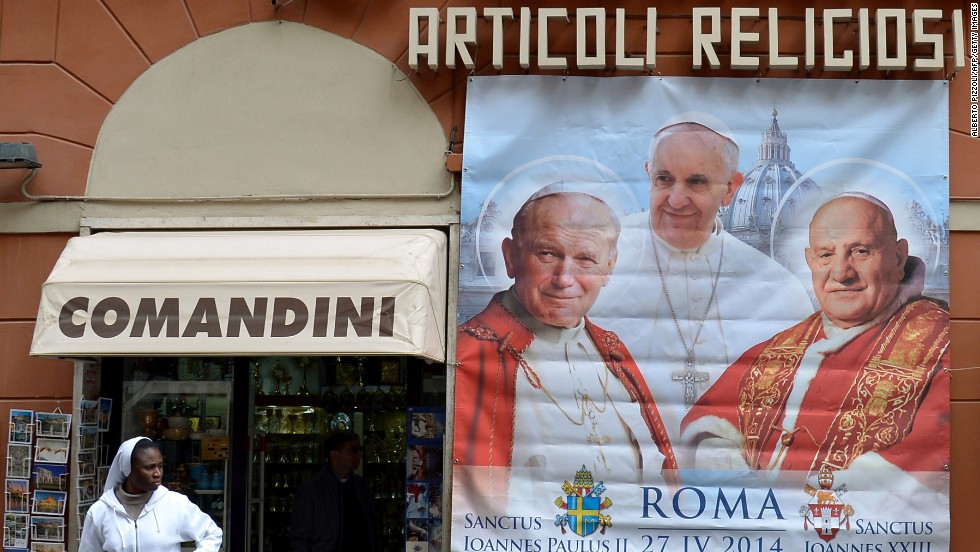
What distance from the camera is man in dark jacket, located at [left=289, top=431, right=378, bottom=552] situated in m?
8.25

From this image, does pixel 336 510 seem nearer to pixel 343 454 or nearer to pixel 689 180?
pixel 343 454

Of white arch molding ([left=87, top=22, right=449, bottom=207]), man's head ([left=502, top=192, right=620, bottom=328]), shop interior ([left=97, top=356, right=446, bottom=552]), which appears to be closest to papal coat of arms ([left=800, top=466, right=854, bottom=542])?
man's head ([left=502, top=192, right=620, bottom=328])

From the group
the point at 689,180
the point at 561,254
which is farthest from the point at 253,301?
the point at 689,180

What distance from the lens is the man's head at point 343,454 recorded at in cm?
849

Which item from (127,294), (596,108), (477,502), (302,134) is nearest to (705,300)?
(596,108)

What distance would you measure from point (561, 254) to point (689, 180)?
3.21 ft

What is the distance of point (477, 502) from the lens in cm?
777

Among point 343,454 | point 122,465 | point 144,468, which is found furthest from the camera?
point 343,454

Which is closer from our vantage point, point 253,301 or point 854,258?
point 253,301

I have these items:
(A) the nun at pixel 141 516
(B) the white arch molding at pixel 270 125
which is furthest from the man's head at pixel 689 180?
(A) the nun at pixel 141 516

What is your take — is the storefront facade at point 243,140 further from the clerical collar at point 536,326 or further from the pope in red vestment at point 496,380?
the clerical collar at point 536,326

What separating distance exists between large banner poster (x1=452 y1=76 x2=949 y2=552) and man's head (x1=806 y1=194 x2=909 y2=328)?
1cm

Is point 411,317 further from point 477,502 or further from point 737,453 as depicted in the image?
point 737,453

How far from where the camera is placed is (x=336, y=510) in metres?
8.38
